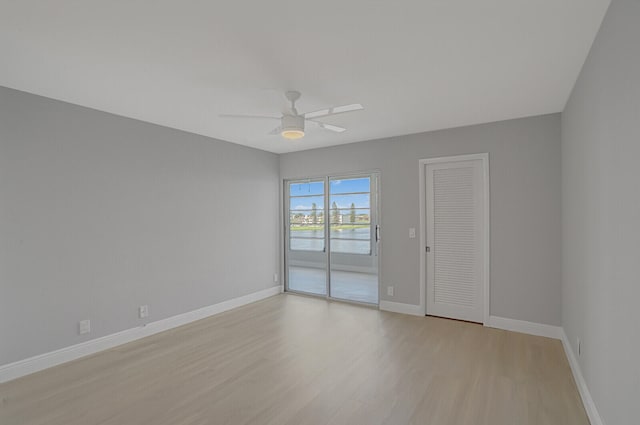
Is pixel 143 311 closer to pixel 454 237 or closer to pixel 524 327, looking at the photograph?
pixel 454 237

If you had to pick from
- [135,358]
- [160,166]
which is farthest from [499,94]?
[135,358]

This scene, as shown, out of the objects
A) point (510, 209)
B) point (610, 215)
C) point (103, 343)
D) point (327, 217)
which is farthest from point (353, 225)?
point (610, 215)

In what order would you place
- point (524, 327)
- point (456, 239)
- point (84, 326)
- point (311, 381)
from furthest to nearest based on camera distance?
point (456, 239) → point (524, 327) → point (84, 326) → point (311, 381)

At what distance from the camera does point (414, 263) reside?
4688 millimetres

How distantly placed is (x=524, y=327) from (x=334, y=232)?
3.02 metres

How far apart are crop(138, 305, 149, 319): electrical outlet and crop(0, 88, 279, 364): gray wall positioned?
7 cm

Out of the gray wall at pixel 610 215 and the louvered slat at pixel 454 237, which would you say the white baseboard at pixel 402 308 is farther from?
the gray wall at pixel 610 215

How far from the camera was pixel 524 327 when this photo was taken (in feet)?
12.8

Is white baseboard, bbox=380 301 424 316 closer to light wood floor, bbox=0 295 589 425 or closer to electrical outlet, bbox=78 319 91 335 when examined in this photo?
light wood floor, bbox=0 295 589 425

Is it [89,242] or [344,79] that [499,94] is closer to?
[344,79]

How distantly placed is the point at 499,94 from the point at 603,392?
2525mm

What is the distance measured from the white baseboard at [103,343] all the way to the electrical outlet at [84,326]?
0.12m

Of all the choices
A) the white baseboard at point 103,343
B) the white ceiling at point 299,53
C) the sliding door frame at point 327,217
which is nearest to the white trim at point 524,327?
the sliding door frame at point 327,217

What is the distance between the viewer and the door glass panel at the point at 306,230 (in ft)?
19.1
